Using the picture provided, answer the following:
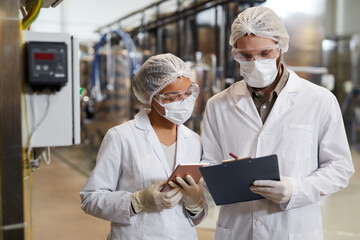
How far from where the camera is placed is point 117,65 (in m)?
6.66

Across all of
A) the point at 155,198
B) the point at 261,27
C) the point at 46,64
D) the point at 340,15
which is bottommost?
the point at 155,198

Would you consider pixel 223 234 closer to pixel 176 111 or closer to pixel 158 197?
pixel 158 197

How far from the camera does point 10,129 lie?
0.97 m

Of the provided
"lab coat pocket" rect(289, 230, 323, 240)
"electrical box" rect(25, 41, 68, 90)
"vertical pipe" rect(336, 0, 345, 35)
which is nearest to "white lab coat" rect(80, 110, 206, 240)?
"lab coat pocket" rect(289, 230, 323, 240)

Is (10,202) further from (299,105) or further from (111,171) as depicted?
(299,105)

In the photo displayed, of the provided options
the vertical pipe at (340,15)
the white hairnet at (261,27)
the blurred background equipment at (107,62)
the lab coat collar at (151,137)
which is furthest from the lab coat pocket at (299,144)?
the vertical pipe at (340,15)

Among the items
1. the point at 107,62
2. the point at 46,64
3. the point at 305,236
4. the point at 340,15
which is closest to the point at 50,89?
the point at 46,64

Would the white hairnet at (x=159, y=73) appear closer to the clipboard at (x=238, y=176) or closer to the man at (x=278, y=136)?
the man at (x=278, y=136)

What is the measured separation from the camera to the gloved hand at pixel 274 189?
4.67 feet

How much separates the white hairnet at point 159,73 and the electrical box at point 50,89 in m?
0.43

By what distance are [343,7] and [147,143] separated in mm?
8967

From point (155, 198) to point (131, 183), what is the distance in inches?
6.5

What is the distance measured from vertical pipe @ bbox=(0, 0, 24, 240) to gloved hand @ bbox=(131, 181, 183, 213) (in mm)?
559

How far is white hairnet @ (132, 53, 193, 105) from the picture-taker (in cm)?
164
